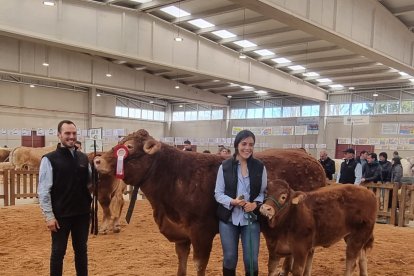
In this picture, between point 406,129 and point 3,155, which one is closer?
point 3,155

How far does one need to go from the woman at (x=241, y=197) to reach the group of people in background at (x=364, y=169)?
7009mm

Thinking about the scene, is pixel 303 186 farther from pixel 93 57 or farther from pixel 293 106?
pixel 293 106

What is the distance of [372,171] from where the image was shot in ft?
35.5

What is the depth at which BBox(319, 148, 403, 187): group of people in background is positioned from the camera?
9.87 m

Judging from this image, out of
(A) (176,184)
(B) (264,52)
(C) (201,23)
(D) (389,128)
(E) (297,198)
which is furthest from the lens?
(D) (389,128)

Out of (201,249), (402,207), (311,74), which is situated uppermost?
(311,74)

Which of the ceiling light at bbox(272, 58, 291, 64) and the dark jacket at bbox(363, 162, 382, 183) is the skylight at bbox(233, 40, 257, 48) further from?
the dark jacket at bbox(363, 162, 382, 183)

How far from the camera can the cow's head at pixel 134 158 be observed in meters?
3.57

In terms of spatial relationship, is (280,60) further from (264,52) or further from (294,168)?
(294,168)

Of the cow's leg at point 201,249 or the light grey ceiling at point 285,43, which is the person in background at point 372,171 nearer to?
the light grey ceiling at point 285,43

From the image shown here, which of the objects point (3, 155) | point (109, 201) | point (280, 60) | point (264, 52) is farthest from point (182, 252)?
point (3, 155)

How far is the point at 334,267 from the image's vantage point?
567 cm

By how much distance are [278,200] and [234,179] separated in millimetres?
519

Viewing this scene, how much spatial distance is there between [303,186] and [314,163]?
0.37 meters
